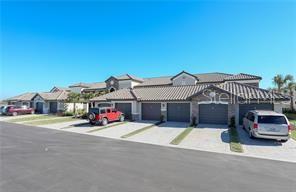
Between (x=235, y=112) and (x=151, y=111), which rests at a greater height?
(x=235, y=112)

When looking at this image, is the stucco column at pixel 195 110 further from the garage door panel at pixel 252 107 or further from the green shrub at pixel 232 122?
the garage door panel at pixel 252 107

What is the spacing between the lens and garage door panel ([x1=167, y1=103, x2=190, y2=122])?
22375mm

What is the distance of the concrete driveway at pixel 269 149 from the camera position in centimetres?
986

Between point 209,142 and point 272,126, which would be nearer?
point 272,126

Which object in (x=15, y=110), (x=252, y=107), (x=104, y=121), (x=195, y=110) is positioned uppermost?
(x=252, y=107)

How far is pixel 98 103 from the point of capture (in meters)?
28.3

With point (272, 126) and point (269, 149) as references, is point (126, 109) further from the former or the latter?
point (269, 149)

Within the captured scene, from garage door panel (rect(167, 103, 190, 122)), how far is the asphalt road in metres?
11.9

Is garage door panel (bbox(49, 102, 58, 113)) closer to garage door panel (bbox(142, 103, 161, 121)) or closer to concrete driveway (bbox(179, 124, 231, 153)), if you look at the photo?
garage door panel (bbox(142, 103, 161, 121))

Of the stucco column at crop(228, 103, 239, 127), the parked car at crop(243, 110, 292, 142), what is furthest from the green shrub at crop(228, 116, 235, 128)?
the parked car at crop(243, 110, 292, 142)

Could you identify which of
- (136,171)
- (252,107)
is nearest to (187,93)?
(252,107)

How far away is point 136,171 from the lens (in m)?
7.29

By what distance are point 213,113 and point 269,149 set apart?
31.4ft

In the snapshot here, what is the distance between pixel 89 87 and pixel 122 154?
132 ft
